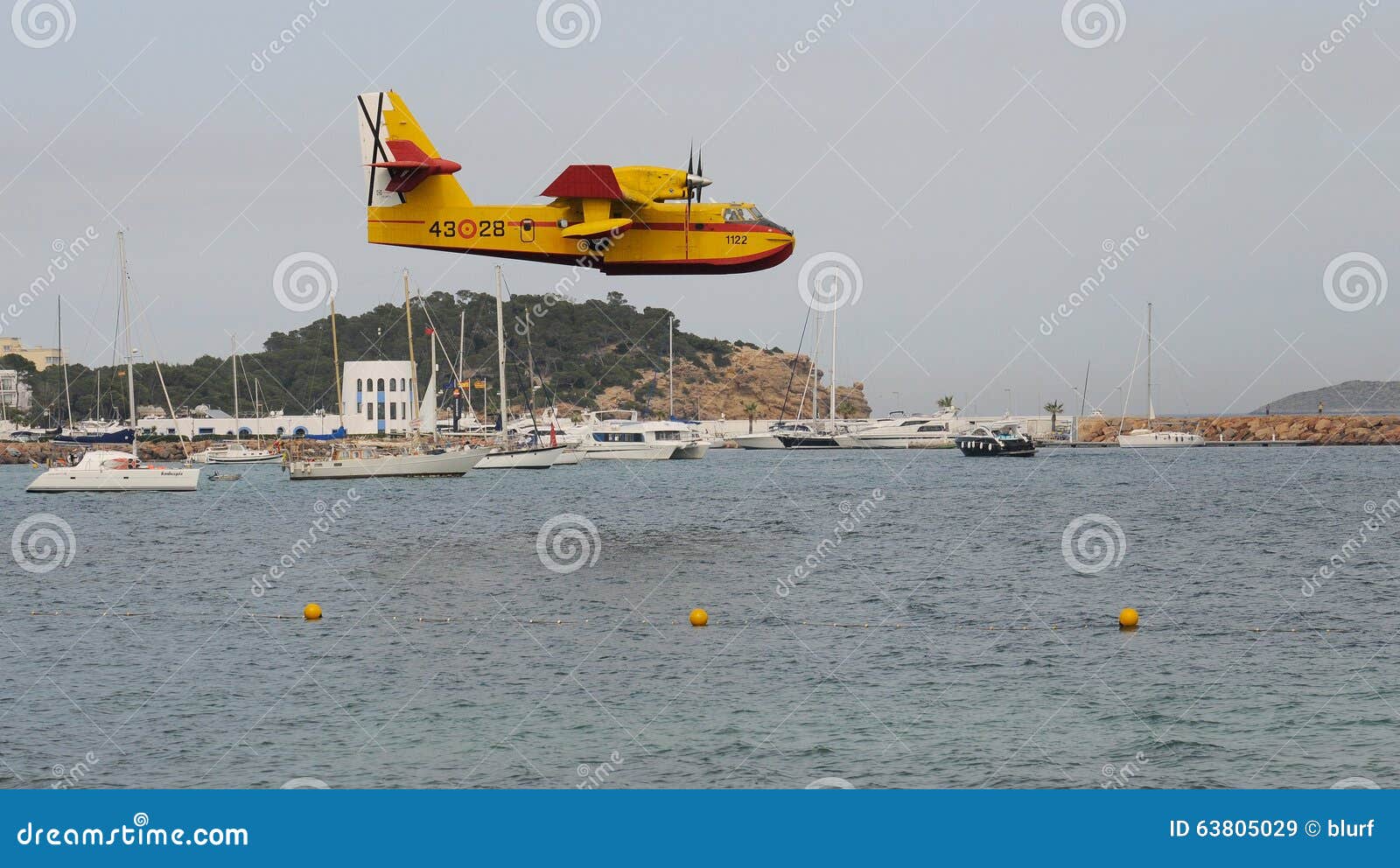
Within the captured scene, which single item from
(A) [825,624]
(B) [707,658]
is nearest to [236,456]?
(A) [825,624]

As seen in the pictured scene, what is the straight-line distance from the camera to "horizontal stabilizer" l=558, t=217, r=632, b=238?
37781mm

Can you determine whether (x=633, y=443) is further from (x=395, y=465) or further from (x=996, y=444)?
(x=395, y=465)

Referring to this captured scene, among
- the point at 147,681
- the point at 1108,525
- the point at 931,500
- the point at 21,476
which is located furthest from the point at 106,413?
the point at 147,681

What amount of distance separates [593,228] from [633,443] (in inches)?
3695

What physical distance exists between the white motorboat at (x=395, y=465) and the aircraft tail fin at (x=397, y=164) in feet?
158

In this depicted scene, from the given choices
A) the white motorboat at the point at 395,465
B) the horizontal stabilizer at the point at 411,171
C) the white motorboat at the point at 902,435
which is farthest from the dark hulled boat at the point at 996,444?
the horizontal stabilizer at the point at 411,171

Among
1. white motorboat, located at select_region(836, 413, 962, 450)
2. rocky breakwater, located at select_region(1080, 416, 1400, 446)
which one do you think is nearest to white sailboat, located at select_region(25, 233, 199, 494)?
white motorboat, located at select_region(836, 413, 962, 450)

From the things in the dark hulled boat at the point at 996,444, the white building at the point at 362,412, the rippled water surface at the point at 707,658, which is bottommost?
the rippled water surface at the point at 707,658

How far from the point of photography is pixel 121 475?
258ft

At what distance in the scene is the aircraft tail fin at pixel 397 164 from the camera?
38.6 m

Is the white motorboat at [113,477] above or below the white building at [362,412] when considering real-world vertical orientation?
below

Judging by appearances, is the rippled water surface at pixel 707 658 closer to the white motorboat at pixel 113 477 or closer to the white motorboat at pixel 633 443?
the white motorboat at pixel 113 477

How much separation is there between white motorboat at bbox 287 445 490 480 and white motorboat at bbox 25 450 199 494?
32.0 ft

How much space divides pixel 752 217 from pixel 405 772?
23652 mm
